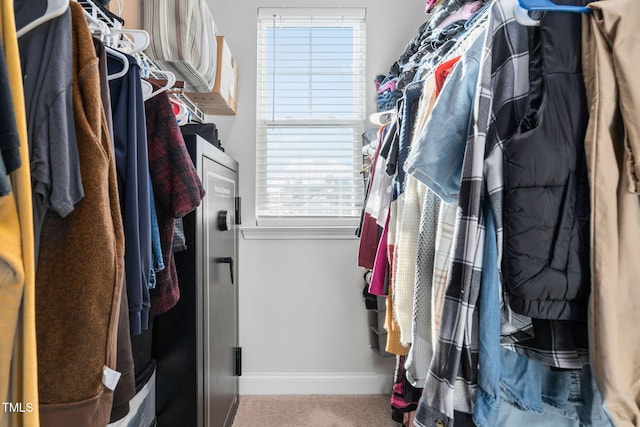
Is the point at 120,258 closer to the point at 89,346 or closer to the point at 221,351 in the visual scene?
the point at 89,346

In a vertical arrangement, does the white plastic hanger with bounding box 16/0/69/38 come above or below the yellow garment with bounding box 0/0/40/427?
above

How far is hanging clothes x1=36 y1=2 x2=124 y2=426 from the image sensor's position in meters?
0.50

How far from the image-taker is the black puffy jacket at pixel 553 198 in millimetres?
531

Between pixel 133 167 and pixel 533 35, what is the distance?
0.84 m

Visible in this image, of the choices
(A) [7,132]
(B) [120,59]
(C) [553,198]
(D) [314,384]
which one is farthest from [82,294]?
(D) [314,384]

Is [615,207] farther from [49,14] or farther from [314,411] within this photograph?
[314,411]

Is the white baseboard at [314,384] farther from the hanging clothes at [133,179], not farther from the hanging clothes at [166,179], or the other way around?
the hanging clothes at [133,179]

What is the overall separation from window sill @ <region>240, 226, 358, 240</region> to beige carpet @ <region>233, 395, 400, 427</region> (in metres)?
0.93

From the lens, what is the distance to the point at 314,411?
174 cm

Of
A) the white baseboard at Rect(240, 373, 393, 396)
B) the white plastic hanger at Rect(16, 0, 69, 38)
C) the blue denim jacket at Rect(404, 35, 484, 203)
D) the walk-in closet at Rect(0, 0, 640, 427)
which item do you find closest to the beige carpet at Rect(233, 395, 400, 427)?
the white baseboard at Rect(240, 373, 393, 396)

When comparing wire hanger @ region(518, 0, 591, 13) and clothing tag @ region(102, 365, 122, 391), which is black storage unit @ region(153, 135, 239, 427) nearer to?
clothing tag @ region(102, 365, 122, 391)

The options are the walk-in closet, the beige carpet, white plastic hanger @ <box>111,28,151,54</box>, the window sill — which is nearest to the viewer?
the walk-in closet

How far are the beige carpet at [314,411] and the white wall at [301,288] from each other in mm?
57

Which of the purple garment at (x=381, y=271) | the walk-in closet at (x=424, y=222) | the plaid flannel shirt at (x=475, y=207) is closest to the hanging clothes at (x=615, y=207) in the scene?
the walk-in closet at (x=424, y=222)
